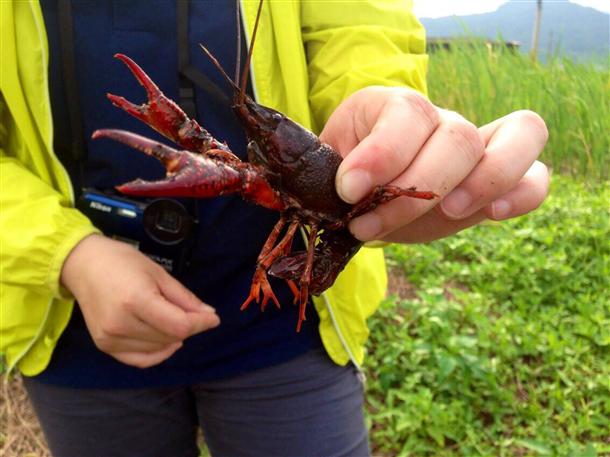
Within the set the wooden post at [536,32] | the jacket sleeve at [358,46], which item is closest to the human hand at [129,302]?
the jacket sleeve at [358,46]

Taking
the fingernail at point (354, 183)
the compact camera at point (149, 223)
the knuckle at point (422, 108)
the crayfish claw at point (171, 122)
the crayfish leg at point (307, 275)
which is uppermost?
the knuckle at point (422, 108)

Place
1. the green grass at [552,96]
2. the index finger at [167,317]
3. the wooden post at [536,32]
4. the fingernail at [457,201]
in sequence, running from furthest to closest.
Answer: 1. the wooden post at [536,32]
2. the green grass at [552,96]
3. the index finger at [167,317]
4. the fingernail at [457,201]

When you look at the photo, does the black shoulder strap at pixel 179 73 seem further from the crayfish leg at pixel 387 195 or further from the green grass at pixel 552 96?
the green grass at pixel 552 96

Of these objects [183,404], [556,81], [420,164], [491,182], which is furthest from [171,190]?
[556,81]

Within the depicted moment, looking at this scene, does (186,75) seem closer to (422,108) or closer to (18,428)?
(422,108)

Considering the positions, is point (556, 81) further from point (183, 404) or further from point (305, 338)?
point (183, 404)

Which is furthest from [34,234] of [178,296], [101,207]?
[178,296]
